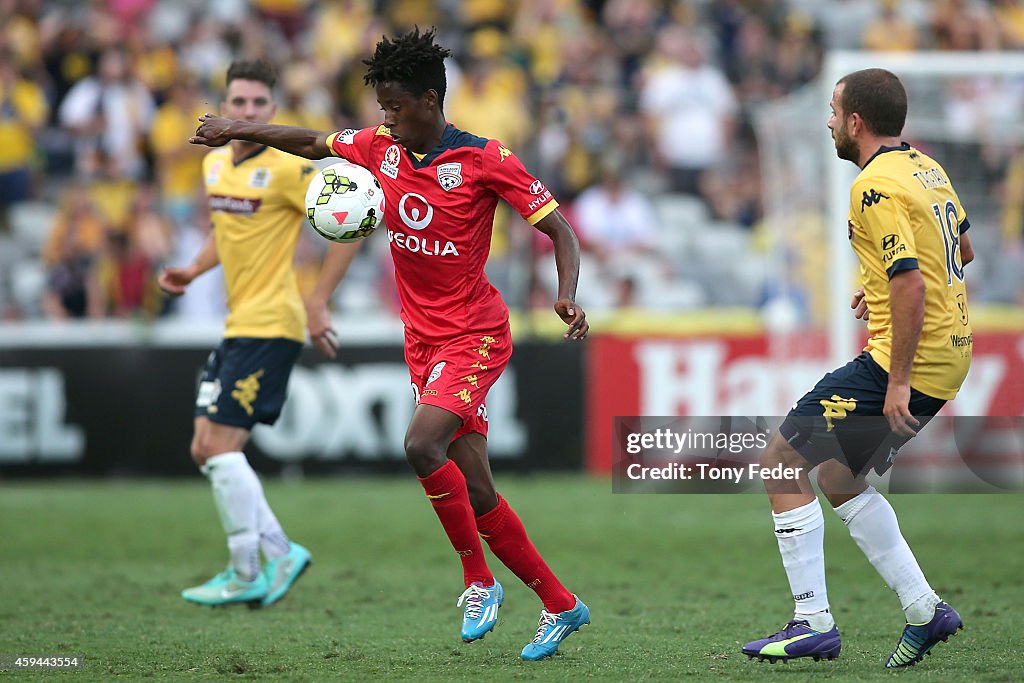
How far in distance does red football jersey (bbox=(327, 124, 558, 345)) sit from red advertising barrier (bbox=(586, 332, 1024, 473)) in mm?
7116

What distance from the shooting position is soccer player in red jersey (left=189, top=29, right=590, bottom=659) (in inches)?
226

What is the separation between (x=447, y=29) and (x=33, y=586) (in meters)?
11.4

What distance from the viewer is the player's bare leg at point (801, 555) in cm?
546

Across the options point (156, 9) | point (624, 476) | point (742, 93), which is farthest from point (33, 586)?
point (156, 9)

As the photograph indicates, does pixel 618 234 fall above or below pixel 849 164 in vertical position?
below

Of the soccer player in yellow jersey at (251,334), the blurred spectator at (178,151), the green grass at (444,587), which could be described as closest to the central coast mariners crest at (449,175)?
the soccer player in yellow jersey at (251,334)

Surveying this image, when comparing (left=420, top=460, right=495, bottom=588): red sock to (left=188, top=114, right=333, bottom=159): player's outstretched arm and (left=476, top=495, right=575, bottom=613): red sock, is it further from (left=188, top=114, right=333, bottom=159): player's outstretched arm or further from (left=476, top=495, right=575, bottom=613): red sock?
(left=188, top=114, right=333, bottom=159): player's outstretched arm

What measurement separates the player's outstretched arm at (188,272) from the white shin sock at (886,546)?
4.03m

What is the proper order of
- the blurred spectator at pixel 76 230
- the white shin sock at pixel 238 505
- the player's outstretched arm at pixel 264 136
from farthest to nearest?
the blurred spectator at pixel 76 230, the white shin sock at pixel 238 505, the player's outstretched arm at pixel 264 136

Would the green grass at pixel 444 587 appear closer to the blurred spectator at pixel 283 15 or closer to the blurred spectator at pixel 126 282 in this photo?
the blurred spectator at pixel 126 282

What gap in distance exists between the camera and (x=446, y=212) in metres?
5.86

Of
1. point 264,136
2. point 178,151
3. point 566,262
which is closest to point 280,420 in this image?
point 178,151

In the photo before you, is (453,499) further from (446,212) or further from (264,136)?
(264,136)

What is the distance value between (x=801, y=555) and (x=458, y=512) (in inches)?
55.7
